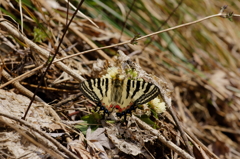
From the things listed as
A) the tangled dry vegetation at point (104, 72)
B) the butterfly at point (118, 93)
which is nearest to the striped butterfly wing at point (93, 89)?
the butterfly at point (118, 93)

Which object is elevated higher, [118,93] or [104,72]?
[104,72]

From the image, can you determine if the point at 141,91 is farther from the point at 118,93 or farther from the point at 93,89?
the point at 93,89

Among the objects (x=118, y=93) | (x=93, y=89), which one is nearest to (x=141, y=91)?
(x=118, y=93)

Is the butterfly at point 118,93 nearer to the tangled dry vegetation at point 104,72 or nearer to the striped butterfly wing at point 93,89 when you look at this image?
the striped butterfly wing at point 93,89

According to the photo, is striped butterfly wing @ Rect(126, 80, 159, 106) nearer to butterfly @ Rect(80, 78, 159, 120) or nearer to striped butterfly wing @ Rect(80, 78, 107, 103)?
butterfly @ Rect(80, 78, 159, 120)

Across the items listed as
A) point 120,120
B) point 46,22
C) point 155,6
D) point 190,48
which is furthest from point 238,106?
point 46,22

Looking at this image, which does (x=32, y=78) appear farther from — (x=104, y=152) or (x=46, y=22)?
(x=104, y=152)

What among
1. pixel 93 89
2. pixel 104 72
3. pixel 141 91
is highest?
pixel 104 72
